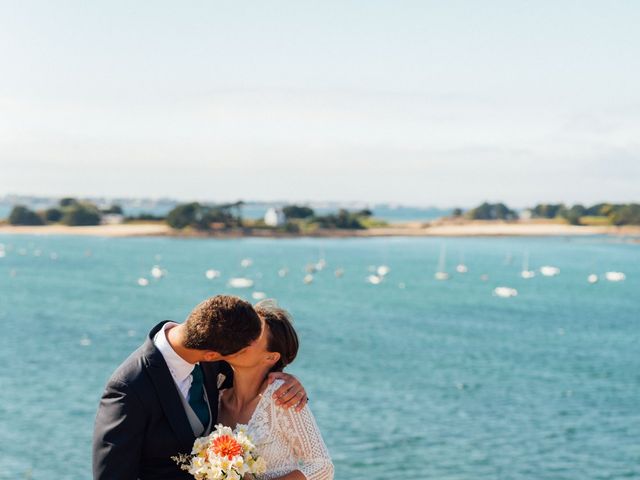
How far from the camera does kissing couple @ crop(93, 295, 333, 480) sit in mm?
3621

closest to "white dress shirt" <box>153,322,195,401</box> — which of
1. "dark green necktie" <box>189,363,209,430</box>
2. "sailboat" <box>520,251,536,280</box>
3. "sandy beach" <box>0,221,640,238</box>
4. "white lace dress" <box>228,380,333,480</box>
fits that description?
"dark green necktie" <box>189,363,209,430</box>

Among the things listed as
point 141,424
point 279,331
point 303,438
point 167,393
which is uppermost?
point 279,331

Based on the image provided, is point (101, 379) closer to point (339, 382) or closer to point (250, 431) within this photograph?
point (339, 382)

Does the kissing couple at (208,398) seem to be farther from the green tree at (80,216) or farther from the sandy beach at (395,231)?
the green tree at (80,216)

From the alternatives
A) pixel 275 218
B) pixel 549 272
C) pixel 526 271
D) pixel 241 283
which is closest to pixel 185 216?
pixel 275 218

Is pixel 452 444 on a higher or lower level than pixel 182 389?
lower

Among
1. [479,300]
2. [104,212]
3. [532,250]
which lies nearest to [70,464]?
[479,300]

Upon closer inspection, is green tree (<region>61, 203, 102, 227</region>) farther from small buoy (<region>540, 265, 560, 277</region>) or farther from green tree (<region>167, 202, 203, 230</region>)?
small buoy (<region>540, 265, 560, 277</region>)

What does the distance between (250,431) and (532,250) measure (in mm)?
131426

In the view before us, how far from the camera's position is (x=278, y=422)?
4.07m

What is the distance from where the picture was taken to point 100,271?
85.8 m

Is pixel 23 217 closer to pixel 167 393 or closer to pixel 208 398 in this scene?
pixel 208 398

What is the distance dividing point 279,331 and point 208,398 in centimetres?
46

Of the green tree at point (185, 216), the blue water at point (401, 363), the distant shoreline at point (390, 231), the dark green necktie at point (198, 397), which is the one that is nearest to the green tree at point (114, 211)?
the distant shoreline at point (390, 231)
